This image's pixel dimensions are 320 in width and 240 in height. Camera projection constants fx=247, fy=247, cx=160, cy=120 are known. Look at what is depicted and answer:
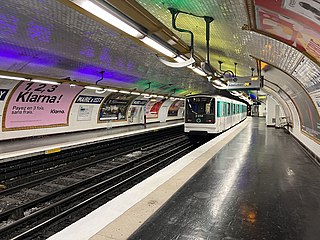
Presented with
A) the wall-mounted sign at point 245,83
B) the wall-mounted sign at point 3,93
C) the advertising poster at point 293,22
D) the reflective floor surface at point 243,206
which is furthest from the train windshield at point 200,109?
the advertising poster at point 293,22

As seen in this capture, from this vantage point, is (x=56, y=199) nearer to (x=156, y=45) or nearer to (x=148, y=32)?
(x=156, y=45)

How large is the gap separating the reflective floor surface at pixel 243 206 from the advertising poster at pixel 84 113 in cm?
914

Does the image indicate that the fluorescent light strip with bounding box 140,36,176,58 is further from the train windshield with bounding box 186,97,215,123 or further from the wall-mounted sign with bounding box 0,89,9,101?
the train windshield with bounding box 186,97,215,123

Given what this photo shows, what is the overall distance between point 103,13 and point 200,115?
1130 centimetres

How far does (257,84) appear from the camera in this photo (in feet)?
27.6

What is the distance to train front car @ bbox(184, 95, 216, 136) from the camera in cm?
1316

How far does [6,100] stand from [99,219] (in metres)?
7.83

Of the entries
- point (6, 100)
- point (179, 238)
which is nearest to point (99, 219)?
point (179, 238)

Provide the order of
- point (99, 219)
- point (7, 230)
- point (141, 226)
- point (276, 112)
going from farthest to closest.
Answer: point (276, 112)
point (7, 230)
point (99, 219)
point (141, 226)

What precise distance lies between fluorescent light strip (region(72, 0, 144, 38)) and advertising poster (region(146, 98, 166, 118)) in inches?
654

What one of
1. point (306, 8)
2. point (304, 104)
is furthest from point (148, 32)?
point (304, 104)

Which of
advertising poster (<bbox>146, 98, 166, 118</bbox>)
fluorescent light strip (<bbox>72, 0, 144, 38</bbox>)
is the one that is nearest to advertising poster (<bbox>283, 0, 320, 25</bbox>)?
fluorescent light strip (<bbox>72, 0, 144, 38</bbox>)

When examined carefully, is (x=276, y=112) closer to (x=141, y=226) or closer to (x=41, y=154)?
(x=41, y=154)

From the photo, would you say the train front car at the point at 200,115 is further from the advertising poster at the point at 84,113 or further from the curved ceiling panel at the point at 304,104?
the curved ceiling panel at the point at 304,104
